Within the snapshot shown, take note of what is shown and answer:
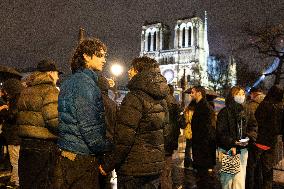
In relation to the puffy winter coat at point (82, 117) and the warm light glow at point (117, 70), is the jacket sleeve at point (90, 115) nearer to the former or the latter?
the puffy winter coat at point (82, 117)

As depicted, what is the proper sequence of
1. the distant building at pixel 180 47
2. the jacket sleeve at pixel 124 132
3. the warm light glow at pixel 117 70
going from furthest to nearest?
the distant building at pixel 180 47 < the warm light glow at pixel 117 70 < the jacket sleeve at pixel 124 132

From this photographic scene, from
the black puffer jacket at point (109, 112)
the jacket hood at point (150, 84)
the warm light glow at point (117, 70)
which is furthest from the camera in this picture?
the warm light glow at point (117, 70)

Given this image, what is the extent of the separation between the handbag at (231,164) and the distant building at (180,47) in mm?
83790

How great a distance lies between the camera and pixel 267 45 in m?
19.6

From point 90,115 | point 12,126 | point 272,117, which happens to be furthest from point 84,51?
point 272,117

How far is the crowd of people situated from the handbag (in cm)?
1

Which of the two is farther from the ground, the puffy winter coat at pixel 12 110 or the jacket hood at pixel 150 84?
the jacket hood at pixel 150 84

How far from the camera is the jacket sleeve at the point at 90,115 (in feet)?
8.89

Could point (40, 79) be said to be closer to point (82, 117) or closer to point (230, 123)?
point (82, 117)

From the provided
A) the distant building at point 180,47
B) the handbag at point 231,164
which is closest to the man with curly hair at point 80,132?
the handbag at point 231,164

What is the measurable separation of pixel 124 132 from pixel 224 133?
7.52 ft

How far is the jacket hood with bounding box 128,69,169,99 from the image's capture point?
127 inches

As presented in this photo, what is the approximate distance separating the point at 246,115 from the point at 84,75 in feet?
10.1

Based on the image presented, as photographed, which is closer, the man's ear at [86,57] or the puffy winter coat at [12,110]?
the man's ear at [86,57]
